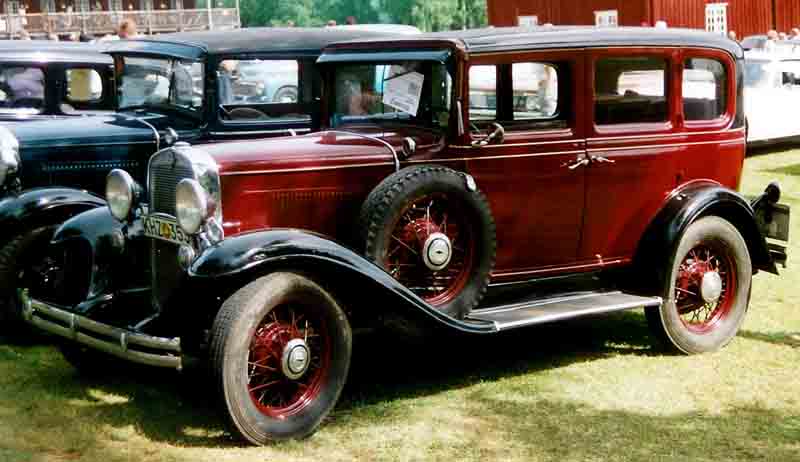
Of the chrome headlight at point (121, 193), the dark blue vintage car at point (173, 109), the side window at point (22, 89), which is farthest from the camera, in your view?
the side window at point (22, 89)

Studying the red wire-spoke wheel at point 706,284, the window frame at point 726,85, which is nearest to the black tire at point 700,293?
the red wire-spoke wheel at point 706,284

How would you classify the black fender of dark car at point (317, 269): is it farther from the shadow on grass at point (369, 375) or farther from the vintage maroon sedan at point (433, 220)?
the shadow on grass at point (369, 375)

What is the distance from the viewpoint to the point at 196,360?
192 inches

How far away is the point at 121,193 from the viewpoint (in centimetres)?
562

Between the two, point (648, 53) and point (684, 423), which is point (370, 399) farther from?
point (648, 53)

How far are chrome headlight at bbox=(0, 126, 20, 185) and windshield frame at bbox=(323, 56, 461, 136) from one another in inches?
82.8

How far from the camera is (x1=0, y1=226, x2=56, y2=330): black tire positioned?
6555 mm

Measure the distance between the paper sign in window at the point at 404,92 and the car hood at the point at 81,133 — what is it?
2.26 metres

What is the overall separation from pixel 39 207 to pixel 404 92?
233 centimetres

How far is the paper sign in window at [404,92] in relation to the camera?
590 centimetres

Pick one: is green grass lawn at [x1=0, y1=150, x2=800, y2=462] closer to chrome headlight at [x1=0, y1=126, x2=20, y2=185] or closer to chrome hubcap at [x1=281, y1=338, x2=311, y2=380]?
chrome hubcap at [x1=281, y1=338, x2=311, y2=380]

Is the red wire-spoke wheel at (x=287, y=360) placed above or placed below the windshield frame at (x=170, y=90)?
below

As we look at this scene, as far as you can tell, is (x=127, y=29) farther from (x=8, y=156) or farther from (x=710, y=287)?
(x=710, y=287)

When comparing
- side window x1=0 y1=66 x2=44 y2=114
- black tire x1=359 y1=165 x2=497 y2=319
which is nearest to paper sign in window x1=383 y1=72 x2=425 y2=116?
black tire x1=359 y1=165 x2=497 y2=319
